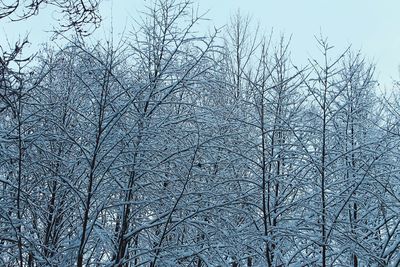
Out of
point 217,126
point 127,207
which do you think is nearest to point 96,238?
point 127,207

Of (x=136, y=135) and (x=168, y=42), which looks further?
(x=168, y=42)

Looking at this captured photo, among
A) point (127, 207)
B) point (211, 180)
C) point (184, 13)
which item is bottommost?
point (127, 207)

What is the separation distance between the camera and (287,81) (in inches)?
309

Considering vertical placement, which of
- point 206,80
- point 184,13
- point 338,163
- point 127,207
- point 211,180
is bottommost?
point 127,207

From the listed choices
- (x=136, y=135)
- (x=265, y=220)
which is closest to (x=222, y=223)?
(x=265, y=220)

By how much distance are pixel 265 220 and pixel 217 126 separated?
1732 millimetres

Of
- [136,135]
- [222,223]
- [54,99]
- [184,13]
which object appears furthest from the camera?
[54,99]

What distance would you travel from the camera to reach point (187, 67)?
23.1ft

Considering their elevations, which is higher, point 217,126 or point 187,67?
point 187,67

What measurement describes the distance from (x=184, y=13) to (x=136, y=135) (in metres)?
2.31

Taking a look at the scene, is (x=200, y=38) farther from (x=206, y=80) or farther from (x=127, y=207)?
(x=127, y=207)

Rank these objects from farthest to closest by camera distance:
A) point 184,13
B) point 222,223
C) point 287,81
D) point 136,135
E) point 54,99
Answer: point 54,99 → point 287,81 → point 184,13 → point 222,223 → point 136,135

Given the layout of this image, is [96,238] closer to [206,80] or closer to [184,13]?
[206,80]

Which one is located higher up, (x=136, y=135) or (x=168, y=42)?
(x=168, y=42)
